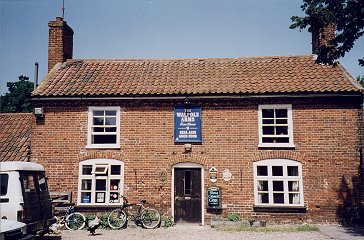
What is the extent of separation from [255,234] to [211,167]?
3.22 metres

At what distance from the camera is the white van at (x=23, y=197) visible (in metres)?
9.14

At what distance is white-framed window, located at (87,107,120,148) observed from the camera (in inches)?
545

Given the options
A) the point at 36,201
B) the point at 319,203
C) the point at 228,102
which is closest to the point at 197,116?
the point at 228,102

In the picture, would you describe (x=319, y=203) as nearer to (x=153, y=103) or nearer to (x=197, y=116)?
(x=197, y=116)

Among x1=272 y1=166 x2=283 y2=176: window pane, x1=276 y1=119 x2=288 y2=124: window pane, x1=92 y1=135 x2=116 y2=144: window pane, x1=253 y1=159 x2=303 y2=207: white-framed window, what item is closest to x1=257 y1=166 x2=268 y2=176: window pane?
x1=253 y1=159 x2=303 y2=207: white-framed window

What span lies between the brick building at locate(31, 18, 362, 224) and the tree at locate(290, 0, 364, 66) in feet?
7.45

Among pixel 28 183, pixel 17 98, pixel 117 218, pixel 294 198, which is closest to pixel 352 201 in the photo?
pixel 294 198

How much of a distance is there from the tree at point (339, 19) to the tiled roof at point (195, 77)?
2247mm

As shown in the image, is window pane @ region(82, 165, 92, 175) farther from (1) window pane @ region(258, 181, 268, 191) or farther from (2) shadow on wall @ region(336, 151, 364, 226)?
(2) shadow on wall @ region(336, 151, 364, 226)

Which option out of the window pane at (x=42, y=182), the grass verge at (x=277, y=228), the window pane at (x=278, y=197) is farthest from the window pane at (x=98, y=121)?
the window pane at (x=278, y=197)

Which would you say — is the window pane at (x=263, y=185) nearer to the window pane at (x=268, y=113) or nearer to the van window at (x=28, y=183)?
the window pane at (x=268, y=113)

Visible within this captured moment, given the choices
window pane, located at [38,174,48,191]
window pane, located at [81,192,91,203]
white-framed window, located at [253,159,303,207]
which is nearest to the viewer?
window pane, located at [38,174,48,191]

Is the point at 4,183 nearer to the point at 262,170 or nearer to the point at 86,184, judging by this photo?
the point at 86,184

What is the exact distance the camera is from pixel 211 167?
1330 cm
